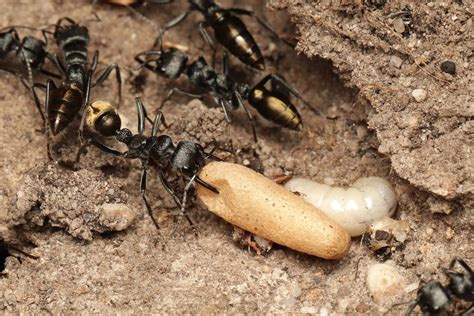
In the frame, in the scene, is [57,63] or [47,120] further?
[57,63]

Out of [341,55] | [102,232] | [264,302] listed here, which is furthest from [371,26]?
[102,232]

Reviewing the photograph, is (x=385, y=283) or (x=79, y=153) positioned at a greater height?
(x=385, y=283)

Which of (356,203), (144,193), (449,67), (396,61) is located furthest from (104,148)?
(449,67)

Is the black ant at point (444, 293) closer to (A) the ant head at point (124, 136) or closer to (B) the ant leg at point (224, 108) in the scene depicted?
(B) the ant leg at point (224, 108)

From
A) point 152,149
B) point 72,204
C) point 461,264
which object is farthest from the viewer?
point 152,149

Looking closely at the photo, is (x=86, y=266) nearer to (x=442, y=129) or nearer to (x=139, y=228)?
(x=139, y=228)

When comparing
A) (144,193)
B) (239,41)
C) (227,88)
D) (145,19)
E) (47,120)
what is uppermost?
(239,41)

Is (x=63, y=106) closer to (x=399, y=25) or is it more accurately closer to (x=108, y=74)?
(x=108, y=74)
